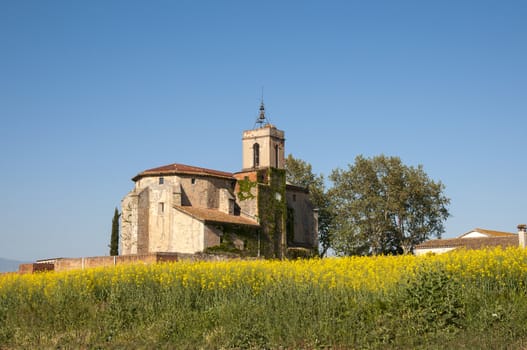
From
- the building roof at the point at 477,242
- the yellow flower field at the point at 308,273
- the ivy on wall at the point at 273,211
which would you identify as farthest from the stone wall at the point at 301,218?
the yellow flower field at the point at 308,273

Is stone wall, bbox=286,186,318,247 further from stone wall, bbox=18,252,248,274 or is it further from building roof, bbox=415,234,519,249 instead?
stone wall, bbox=18,252,248,274

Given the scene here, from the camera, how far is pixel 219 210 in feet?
180

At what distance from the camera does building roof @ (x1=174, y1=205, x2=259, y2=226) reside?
165ft

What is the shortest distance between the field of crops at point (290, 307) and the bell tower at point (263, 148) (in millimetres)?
40415

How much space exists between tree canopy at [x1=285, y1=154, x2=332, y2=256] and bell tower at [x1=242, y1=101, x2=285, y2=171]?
9.83 m

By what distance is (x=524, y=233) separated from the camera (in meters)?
42.6

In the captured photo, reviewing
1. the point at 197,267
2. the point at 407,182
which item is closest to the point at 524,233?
the point at 407,182

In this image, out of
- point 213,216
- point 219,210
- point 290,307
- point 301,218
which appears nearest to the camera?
point 290,307

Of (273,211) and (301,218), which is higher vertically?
(273,211)

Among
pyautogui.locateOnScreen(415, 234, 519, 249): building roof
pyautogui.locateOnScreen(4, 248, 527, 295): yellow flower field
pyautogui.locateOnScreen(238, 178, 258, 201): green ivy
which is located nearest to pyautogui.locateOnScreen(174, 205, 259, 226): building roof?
pyautogui.locateOnScreen(238, 178, 258, 201): green ivy

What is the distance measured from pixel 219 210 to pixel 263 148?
9397mm

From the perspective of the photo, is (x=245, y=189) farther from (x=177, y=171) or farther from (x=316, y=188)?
(x=316, y=188)

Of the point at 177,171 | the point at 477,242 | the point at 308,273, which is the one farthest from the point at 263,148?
the point at 308,273

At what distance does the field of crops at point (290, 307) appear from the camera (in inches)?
596
